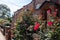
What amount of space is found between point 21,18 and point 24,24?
0.94ft

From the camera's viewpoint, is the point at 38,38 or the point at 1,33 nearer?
the point at 38,38

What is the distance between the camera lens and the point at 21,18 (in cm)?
920

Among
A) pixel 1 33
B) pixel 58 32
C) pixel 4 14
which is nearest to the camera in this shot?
pixel 58 32

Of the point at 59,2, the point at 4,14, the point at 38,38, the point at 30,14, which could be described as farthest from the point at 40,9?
the point at 4,14

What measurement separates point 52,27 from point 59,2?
12.9 ft

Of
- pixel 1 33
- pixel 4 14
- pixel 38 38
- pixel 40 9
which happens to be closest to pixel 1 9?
pixel 4 14

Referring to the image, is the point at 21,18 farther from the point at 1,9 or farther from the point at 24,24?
the point at 1,9

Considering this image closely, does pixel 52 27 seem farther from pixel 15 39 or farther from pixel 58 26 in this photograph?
pixel 15 39

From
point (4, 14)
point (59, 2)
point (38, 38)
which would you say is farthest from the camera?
point (4, 14)

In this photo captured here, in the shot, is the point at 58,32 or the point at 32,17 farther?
the point at 32,17

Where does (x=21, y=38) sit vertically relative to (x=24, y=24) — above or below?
below

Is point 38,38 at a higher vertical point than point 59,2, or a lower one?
lower

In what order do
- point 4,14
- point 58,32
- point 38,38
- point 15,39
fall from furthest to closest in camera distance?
point 4,14 < point 15,39 < point 38,38 < point 58,32

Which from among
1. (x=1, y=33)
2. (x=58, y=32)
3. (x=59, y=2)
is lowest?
(x=1, y=33)
